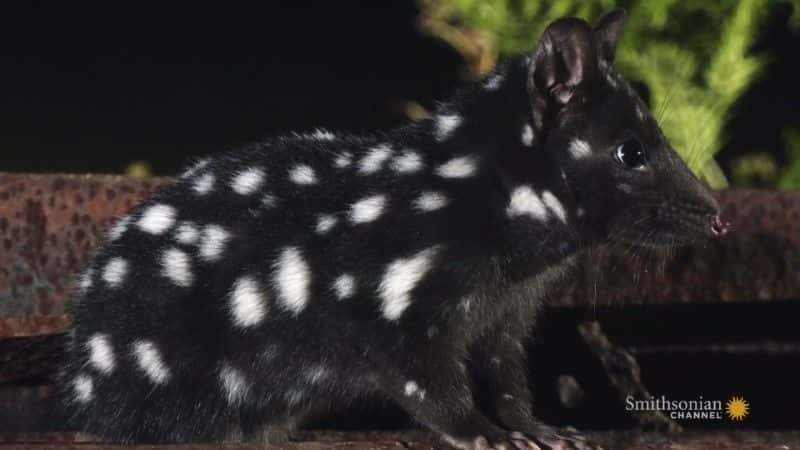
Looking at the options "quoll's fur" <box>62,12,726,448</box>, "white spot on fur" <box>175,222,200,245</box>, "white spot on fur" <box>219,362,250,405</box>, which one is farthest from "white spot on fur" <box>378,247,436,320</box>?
"white spot on fur" <box>175,222,200,245</box>

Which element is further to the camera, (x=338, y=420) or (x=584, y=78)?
(x=338, y=420)

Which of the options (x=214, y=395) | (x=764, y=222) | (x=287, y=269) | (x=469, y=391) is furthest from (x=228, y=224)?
(x=764, y=222)

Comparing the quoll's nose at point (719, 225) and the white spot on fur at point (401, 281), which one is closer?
the white spot on fur at point (401, 281)

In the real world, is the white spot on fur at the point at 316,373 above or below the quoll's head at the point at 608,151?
below

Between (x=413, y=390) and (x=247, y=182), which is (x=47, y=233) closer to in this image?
(x=247, y=182)

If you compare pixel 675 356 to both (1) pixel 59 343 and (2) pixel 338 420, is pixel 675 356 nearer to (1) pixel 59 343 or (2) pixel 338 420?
(2) pixel 338 420

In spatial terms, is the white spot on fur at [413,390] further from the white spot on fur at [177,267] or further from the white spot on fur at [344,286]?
the white spot on fur at [177,267]

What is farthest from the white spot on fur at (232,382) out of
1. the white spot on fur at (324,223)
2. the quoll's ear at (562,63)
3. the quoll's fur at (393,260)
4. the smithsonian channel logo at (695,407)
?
the smithsonian channel logo at (695,407)
